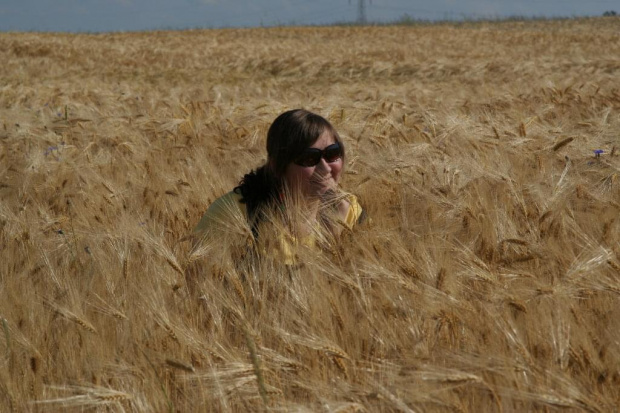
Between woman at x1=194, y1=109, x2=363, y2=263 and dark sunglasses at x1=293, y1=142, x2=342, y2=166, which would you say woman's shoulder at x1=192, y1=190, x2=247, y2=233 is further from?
dark sunglasses at x1=293, y1=142, x2=342, y2=166

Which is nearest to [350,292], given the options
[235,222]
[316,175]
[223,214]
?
[235,222]

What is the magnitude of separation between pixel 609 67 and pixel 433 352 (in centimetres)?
1222

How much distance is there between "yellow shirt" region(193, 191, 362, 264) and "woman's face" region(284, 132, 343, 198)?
0.37 feet

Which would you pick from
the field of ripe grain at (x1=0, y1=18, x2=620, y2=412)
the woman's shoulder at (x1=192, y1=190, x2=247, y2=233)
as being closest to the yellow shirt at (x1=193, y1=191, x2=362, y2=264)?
the woman's shoulder at (x1=192, y1=190, x2=247, y2=233)

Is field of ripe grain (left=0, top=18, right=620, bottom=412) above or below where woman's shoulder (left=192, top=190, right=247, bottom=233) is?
below

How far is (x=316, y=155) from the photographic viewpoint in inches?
98.6

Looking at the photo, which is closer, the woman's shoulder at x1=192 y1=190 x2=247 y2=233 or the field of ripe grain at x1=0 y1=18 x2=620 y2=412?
the field of ripe grain at x1=0 y1=18 x2=620 y2=412

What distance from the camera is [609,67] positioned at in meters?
12.1

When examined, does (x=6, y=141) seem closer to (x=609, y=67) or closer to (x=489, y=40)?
(x=609, y=67)

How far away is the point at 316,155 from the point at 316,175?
0.08 meters

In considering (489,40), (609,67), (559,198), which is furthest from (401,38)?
(559,198)

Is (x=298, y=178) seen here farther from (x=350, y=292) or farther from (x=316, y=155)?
(x=350, y=292)

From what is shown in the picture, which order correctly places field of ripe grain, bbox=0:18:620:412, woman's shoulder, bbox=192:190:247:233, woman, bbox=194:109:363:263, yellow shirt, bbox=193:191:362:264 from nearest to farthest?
field of ripe grain, bbox=0:18:620:412
yellow shirt, bbox=193:191:362:264
woman's shoulder, bbox=192:190:247:233
woman, bbox=194:109:363:263

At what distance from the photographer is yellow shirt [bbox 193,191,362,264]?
6.70ft
